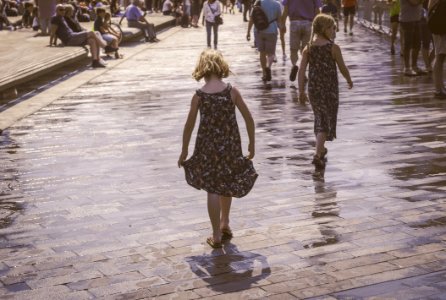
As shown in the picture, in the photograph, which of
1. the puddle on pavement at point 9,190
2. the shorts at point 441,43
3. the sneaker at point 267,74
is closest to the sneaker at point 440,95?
the shorts at point 441,43

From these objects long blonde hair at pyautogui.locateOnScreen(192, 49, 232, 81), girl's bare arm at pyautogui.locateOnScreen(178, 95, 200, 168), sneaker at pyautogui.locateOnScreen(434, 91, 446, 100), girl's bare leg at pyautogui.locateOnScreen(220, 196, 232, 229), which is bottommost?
sneaker at pyautogui.locateOnScreen(434, 91, 446, 100)

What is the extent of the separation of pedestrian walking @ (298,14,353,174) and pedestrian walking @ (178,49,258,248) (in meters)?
2.86

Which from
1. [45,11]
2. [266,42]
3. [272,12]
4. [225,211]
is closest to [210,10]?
[45,11]

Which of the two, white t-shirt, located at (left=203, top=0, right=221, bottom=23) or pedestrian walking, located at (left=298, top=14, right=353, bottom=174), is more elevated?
pedestrian walking, located at (left=298, top=14, right=353, bottom=174)

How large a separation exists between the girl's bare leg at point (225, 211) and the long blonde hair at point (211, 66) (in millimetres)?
905

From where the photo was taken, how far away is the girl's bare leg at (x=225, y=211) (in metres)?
7.14

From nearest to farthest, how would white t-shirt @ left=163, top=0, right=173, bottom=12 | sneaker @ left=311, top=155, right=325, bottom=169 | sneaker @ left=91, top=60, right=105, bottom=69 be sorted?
sneaker @ left=311, top=155, right=325, bottom=169 → sneaker @ left=91, top=60, right=105, bottom=69 → white t-shirt @ left=163, top=0, right=173, bottom=12

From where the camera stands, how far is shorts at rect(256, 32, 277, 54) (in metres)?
17.6

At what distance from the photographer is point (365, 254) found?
21.4 feet

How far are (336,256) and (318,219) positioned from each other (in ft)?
3.53

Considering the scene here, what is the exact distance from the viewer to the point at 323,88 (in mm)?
9922

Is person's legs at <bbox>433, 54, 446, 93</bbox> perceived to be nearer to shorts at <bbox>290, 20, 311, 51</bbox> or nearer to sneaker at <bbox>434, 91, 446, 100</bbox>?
sneaker at <bbox>434, 91, 446, 100</bbox>

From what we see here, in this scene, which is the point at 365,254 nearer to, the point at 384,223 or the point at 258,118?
the point at 384,223

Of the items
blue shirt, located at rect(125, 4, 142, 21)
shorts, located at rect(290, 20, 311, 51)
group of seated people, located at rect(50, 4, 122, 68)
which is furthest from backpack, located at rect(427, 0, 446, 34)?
blue shirt, located at rect(125, 4, 142, 21)
